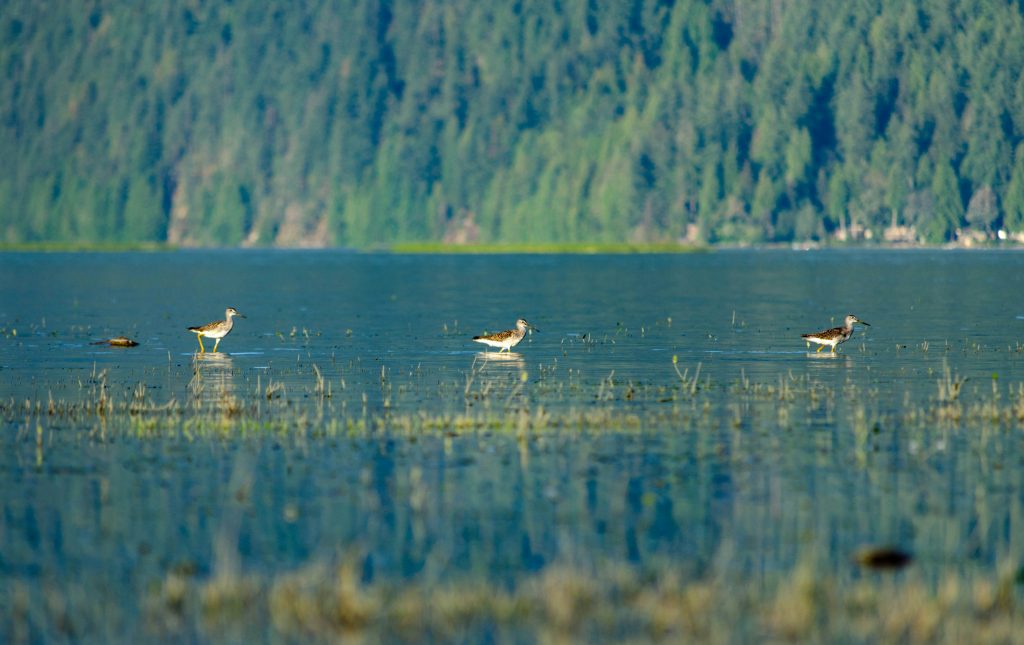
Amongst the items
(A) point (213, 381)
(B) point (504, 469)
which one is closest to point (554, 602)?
(B) point (504, 469)

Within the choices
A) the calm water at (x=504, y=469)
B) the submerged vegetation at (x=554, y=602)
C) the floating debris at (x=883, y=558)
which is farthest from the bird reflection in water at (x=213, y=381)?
the floating debris at (x=883, y=558)

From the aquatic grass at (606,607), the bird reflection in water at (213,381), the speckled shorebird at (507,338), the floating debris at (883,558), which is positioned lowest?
the aquatic grass at (606,607)

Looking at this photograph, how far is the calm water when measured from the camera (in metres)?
19.6

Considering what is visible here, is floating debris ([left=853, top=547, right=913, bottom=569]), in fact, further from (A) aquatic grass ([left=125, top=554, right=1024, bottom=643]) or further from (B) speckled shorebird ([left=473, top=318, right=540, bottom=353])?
(B) speckled shorebird ([left=473, top=318, right=540, bottom=353])

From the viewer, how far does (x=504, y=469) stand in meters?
25.1

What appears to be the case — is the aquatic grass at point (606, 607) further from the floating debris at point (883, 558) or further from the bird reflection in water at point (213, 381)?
the bird reflection in water at point (213, 381)

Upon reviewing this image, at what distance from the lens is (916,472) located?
80.9 ft

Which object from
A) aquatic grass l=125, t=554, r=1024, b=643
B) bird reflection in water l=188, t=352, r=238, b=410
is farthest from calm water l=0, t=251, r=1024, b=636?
aquatic grass l=125, t=554, r=1024, b=643

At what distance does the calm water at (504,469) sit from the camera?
19578 mm

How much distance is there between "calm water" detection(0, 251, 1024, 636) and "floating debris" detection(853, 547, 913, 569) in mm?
236

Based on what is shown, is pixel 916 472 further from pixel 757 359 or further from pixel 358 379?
pixel 757 359

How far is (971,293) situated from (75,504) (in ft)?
242

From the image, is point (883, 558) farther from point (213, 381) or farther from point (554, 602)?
point (213, 381)

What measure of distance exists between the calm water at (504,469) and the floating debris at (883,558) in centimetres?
24
